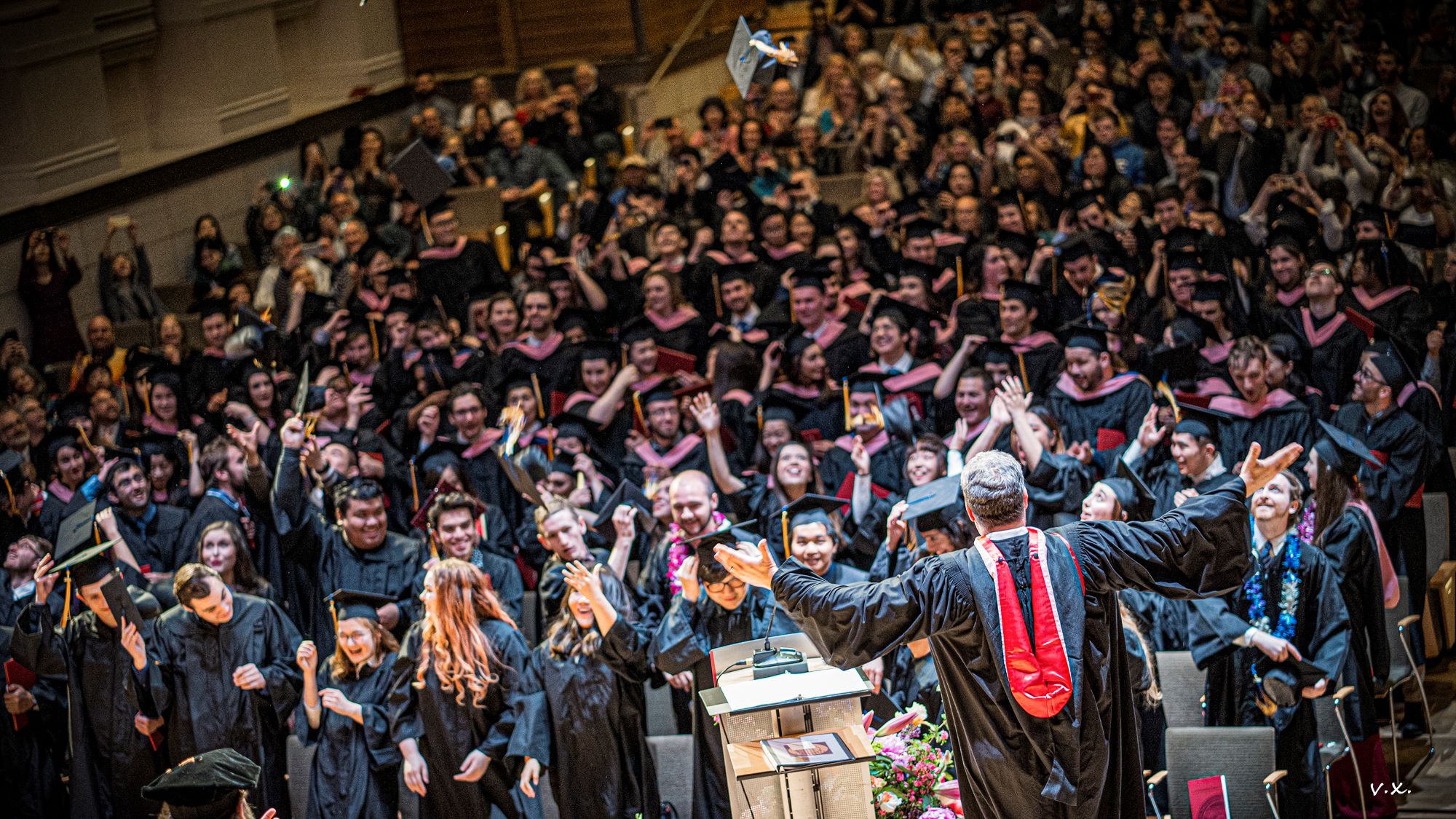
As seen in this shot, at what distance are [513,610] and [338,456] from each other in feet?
5.13

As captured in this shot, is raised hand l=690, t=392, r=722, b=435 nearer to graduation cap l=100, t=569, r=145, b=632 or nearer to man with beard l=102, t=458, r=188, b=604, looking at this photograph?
man with beard l=102, t=458, r=188, b=604

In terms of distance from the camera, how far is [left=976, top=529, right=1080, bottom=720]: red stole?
11.7ft

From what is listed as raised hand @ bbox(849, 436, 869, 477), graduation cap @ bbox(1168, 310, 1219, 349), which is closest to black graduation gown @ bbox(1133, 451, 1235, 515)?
raised hand @ bbox(849, 436, 869, 477)

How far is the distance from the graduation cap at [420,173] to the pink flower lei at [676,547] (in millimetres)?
4602

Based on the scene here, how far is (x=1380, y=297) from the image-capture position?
25.8 ft

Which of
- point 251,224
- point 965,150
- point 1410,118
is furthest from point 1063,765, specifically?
point 251,224

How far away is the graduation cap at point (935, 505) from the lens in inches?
198

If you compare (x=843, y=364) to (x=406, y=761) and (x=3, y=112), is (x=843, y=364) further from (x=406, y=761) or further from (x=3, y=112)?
(x=3, y=112)

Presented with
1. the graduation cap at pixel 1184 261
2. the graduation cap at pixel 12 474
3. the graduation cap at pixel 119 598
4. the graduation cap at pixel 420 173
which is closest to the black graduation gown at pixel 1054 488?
the graduation cap at pixel 1184 261

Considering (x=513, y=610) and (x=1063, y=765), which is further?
(x=513, y=610)

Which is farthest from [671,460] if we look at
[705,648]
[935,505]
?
[935,505]

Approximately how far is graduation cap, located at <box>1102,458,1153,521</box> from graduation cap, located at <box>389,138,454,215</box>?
581cm

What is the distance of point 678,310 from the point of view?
8.83 metres

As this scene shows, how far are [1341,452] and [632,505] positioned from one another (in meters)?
2.70
